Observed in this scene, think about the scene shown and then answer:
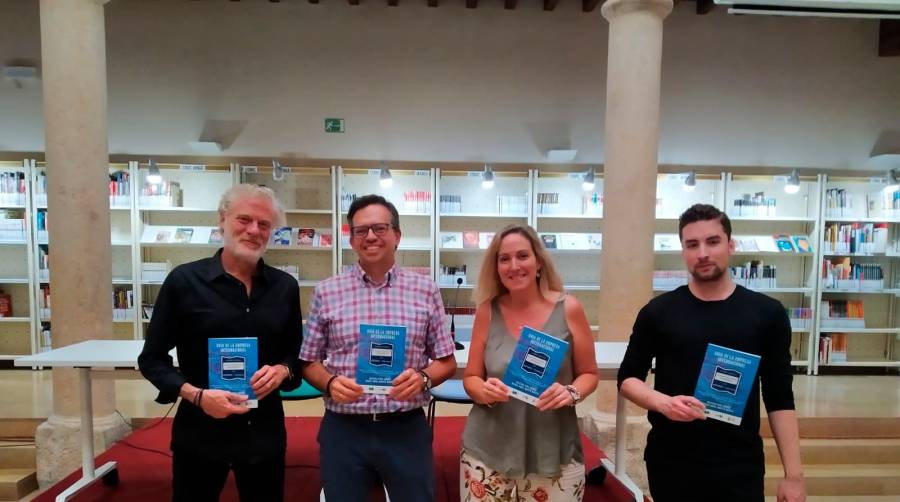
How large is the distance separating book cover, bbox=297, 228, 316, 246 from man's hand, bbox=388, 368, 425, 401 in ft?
14.0

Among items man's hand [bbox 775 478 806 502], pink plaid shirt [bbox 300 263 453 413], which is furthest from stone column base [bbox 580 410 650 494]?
pink plaid shirt [bbox 300 263 453 413]

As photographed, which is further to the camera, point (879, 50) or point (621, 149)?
point (879, 50)

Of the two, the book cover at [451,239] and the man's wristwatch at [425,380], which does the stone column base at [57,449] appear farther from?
the book cover at [451,239]

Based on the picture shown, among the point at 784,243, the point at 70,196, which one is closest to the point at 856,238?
the point at 784,243

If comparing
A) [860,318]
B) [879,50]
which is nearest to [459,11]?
[879,50]

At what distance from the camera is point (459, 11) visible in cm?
504

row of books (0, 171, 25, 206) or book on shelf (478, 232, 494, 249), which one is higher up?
row of books (0, 171, 25, 206)

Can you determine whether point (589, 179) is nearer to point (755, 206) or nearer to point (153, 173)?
point (755, 206)

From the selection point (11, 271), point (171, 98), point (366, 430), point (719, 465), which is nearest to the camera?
point (719, 465)

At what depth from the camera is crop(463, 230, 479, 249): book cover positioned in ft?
17.9

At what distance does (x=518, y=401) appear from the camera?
58.8 inches

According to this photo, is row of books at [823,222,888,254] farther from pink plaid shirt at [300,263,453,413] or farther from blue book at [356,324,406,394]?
blue book at [356,324,406,394]

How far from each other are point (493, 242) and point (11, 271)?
6.57 meters

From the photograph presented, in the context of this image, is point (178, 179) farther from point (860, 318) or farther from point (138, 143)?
point (860, 318)
